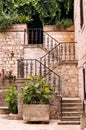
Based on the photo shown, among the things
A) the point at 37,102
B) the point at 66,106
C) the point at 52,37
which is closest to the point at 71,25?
the point at 52,37

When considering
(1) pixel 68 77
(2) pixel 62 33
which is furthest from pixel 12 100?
(2) pixel 62 33

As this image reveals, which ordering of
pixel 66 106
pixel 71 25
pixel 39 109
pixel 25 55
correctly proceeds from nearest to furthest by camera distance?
pixel 39 109 → pixel 66 106 → pixel 25 55 → pixel 71 25

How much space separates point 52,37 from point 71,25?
137 centimetres

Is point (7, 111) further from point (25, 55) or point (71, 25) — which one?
point (71, 25)

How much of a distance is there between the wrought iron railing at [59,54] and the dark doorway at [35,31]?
2098 mm

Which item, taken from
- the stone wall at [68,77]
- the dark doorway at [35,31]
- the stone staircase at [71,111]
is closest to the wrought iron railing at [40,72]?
the stone wall at [68,77]

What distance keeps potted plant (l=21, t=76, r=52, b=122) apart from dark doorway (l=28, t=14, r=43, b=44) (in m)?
6.47

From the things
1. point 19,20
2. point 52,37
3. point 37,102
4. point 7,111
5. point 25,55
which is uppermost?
point 19,20

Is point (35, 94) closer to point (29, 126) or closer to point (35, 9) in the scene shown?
point (29, 126)

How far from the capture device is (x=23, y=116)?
9.64m

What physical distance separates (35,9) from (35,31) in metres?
1.38

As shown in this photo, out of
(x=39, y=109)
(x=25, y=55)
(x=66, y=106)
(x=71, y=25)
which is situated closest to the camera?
(x=39, y=109)

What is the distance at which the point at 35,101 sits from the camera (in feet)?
32.3

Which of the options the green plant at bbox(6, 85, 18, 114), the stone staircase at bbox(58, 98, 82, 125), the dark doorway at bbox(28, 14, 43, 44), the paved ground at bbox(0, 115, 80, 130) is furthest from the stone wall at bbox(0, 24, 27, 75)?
the paved ground at bbox(0, 115, 80, 130)
